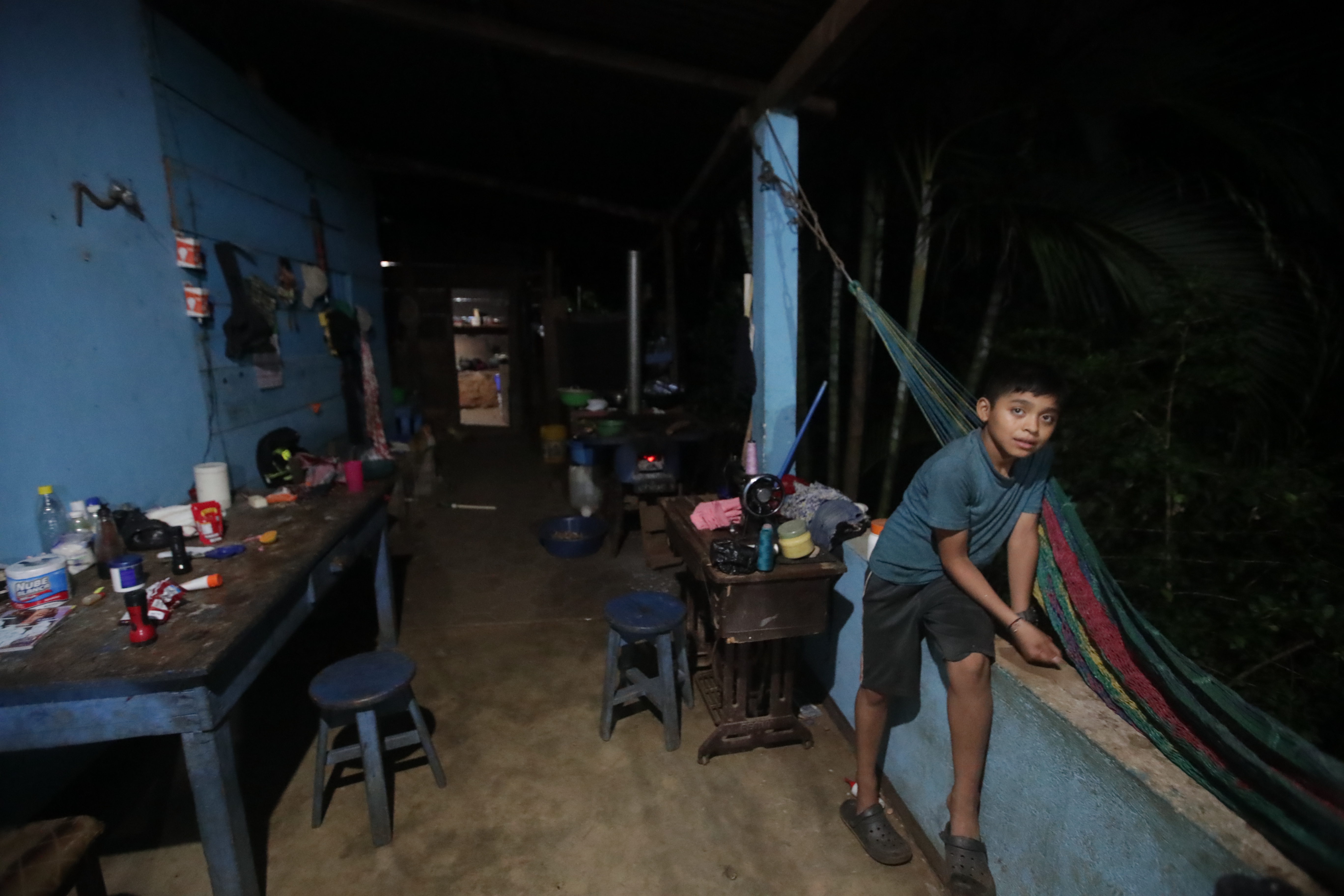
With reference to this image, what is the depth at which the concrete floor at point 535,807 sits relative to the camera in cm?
238

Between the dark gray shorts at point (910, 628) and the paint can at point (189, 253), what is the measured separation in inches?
158

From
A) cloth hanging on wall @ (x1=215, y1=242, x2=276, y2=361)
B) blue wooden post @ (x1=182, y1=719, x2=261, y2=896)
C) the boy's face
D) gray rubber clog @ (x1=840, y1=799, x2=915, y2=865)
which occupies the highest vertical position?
cloth hanging on wall @ (x1=215, y1=242, x2=276, y2=361)

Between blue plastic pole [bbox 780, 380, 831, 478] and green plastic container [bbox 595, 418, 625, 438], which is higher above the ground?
blue plastic pole [bbox 780, 380, 831, 478]

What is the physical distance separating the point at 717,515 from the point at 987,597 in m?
1.45

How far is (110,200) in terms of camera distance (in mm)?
3029

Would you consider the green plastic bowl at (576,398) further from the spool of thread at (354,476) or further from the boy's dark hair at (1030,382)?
the boy's dark hair at (1030,382)

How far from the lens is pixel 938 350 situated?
5.05 metres

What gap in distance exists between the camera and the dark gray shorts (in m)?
2.08

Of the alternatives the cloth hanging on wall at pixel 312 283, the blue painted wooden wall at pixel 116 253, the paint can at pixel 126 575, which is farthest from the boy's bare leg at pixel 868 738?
the cloth hanging on wall at pixel 312 283

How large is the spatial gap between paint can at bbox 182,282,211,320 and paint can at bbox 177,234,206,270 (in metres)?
0.11

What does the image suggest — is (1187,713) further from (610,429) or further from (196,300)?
(196,300)

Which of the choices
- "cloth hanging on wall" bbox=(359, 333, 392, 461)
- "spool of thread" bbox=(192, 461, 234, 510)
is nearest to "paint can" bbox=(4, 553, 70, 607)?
"spool of thread" bbox=(192, 461, 234, 510)

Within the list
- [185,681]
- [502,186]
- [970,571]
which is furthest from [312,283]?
[970,571]

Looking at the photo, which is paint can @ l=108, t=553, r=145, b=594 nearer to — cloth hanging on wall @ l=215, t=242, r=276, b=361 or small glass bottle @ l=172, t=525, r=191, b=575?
small glass bottle @ l=172, t=525, r=191, b=575
